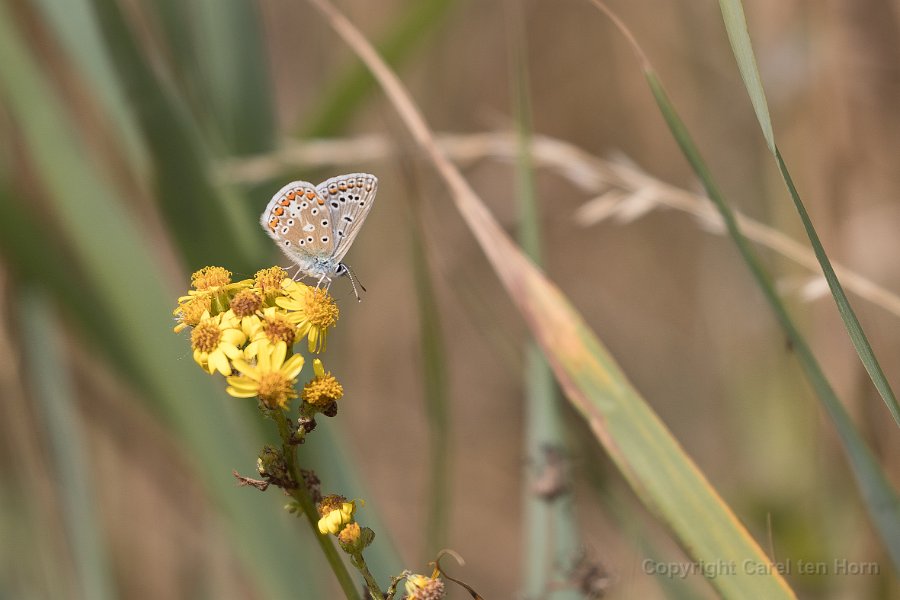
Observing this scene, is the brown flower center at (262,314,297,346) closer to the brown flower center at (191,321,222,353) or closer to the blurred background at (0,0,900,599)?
the brown flower center at (191,321,222,353)

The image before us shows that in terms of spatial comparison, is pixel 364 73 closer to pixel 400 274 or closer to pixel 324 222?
pixel 324 222

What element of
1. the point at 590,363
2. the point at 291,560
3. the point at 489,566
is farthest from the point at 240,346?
the point at 489,566

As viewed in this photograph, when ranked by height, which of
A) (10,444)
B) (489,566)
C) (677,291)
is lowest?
(489,566)

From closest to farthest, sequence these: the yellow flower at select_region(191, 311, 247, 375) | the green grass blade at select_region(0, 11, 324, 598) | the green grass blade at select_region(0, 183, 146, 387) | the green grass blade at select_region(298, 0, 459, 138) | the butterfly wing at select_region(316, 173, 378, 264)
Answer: the yellow flower at select_region(191, 311, 247, 375)
the green grass blade at select_region(0, 11, 324, 598)
the butterfly wing at select_region(316, 173, 378, 264)
the green grass blade at select_region(0, 183, 146, 387)
the green grass blade at select_region(298, 0, 459, 138)

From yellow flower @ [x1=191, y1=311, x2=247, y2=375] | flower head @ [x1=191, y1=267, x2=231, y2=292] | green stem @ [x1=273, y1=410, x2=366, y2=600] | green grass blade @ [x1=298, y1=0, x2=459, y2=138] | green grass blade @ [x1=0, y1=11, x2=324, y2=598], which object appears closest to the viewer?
green stem @ [x1=273, y1=410, x2=366, y2=600]

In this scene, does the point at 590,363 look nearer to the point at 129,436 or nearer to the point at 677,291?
the point at 129,436

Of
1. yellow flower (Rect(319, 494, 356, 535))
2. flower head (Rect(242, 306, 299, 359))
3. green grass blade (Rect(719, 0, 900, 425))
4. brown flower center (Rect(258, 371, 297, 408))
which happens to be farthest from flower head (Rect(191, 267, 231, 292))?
green grass blade (Rect(719, 0, 900, 425))

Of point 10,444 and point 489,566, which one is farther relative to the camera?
point 489,566
